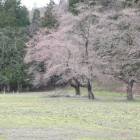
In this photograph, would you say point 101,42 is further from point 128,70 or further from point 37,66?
point 37,66

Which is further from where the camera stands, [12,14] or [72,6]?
[12,14]

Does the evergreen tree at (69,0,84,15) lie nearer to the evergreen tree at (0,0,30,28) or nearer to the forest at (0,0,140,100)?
the forest at (0,0,140,100)

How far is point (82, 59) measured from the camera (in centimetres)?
3250

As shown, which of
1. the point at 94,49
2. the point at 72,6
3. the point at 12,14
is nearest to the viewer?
the point at 94,49

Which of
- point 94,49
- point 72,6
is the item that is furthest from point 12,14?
point 94,49

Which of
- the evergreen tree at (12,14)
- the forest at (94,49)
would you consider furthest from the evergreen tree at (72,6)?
the evergreen tree at (12,14)

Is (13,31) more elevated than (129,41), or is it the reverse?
(13,31)

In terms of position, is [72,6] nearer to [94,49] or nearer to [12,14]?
[12,14]

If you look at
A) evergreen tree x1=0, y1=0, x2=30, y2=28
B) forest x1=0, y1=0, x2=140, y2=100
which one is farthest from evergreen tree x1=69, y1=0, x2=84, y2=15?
evergreen tree x1=0, y1=0, x2=30, y2=28

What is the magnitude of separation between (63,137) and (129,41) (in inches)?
1021

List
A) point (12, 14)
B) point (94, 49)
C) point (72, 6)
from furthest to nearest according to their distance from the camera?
point (12, 14) → point (72, 6) → point (94, 49)

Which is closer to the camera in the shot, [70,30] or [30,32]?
[70,30]

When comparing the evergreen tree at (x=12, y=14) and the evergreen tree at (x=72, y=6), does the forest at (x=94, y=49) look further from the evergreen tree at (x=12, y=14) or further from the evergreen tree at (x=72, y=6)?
the evergreen tree at (x=12, y=14)

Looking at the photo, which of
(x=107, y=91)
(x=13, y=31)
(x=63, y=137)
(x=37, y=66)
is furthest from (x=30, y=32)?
(x=63, y=137)
